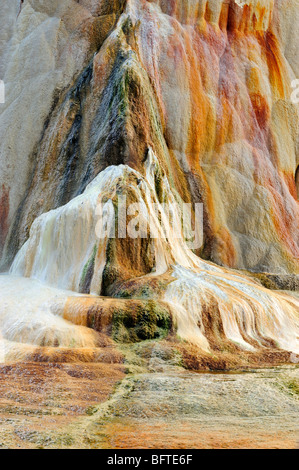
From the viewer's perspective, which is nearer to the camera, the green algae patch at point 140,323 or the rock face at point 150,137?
the green algae patch at point 140,323

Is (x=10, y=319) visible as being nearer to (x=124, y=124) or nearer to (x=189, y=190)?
(x=124, y=124)

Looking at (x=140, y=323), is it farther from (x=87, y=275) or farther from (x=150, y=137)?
(x=150, y=137)

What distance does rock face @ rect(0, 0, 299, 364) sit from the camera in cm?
928

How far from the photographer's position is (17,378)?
5.06 m

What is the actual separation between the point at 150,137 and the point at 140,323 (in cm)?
556

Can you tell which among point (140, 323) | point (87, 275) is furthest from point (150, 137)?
point (140, 323)

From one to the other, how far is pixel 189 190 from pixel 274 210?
227 centimetres

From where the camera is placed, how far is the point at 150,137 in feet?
38.3

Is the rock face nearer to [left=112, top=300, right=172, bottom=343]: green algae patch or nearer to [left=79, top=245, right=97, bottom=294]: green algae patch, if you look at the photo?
[left=79, top=245, right=97, bottom=294]: green algae patch

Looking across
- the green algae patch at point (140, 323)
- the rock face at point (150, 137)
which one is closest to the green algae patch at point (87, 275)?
the rock face at point (150, 137)

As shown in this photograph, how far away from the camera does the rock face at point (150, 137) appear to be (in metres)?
9.28

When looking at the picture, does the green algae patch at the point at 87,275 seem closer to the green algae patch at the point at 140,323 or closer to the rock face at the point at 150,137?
the rock face at the point at 150,137

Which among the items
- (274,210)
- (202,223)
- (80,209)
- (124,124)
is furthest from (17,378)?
(274,210)

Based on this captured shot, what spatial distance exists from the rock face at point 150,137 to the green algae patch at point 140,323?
152 cm
